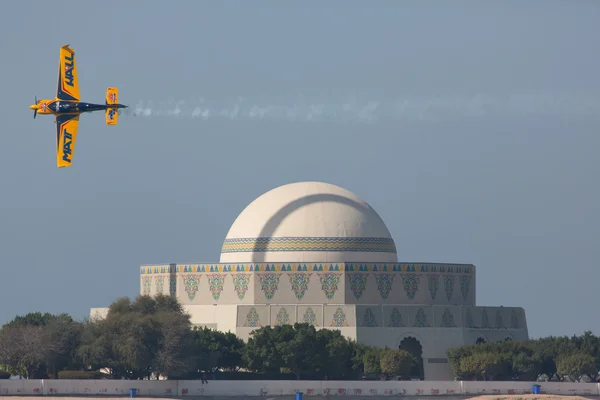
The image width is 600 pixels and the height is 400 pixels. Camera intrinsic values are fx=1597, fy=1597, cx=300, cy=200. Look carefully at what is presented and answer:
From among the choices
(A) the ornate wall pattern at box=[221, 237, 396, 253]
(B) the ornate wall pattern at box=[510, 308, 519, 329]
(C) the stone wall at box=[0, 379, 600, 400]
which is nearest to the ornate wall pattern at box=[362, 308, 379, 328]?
(A) the ornate wall pattern at box=[221, 237, 396, 253]

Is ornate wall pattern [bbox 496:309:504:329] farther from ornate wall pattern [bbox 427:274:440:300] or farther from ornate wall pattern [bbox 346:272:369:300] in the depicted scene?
ornate wall pattern [bbox 346:272:369:300]

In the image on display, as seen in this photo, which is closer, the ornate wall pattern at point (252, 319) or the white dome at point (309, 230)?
the ornate wall pattern at point (252, 319)

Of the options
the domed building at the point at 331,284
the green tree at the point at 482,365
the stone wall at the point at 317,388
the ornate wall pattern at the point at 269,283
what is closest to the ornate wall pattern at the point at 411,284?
the domed building at the point at 331,284

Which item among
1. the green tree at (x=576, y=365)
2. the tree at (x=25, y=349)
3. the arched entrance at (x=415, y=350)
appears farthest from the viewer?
the arched entrance at (x=415, y=350)

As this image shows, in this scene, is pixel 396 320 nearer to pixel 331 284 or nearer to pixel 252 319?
pixel 331 284

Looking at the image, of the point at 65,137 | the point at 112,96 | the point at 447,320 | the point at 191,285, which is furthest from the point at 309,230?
the point at 65,137

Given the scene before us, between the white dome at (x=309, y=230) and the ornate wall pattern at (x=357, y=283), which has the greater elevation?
the white dome at (x=309, y=230)

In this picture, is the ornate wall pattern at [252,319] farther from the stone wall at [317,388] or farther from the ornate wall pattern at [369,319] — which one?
the stone wall at [317,388]

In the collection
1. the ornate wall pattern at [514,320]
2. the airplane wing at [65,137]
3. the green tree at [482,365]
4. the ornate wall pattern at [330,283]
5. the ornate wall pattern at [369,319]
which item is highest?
the airplane wing at [65,137]
